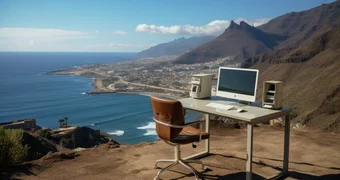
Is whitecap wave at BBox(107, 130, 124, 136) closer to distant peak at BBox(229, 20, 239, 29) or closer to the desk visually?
the desk

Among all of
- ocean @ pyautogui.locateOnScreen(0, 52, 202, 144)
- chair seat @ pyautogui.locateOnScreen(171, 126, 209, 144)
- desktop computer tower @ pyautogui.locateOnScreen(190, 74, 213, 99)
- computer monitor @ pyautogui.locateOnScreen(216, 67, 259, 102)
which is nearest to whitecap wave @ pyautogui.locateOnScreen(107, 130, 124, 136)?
ocean @ pyautogui.locateOnScreen(0, 52, 202, 144)

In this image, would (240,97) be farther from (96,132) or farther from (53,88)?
(53,88)

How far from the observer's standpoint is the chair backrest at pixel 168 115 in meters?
3.55

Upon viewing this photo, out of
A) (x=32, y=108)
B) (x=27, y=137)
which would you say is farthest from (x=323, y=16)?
(x=27, y=137)

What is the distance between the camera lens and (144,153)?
17.3 feet

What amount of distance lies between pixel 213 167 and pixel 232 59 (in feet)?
366

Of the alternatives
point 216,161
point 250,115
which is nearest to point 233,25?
point 216,161

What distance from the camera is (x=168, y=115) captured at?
3615 mm

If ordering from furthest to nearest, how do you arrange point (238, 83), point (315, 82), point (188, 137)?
point (315, 82)
point (238, 83)
point (188, 137)

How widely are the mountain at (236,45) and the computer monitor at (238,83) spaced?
374ft

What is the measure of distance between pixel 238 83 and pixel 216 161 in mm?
1286

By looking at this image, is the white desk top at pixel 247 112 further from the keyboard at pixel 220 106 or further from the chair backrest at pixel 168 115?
the chair backrest at pixel 168 115

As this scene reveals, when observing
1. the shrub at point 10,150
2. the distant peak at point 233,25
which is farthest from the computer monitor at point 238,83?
the distant peak at point 233,25

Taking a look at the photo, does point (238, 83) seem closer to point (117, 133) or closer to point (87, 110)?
point (117, 133)
